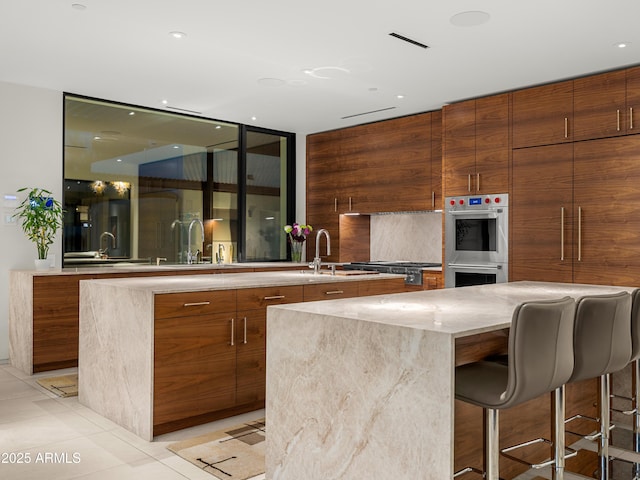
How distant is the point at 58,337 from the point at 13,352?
1.92 feet

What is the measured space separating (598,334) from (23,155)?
508 centimetres

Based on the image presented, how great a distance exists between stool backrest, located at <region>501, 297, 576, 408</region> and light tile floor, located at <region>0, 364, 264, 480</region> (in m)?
1.40

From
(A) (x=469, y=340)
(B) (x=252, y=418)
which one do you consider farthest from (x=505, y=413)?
(B) (x=252, y=418)

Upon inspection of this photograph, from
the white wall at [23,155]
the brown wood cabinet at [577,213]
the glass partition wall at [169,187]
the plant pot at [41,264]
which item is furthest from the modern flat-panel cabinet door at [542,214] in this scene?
the white wall at [23,155]

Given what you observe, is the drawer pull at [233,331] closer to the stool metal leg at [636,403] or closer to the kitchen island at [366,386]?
the kitchen island at [366,386]

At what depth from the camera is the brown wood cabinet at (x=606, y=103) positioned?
4348mm

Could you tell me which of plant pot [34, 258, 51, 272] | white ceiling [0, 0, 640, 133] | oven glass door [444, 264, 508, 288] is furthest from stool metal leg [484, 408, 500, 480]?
plant pot [34, 258, 51, 272]

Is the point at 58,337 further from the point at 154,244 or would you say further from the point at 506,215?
the point at 506,215

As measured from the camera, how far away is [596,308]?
226cm

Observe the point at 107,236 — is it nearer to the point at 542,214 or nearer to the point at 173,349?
the point at 173,349

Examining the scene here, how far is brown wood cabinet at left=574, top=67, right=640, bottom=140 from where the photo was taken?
14.3 ft

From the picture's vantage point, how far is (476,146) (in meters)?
5.33

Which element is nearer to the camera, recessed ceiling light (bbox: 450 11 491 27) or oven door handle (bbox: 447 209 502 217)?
recessed ceiling light (bbox: 450 11 491 27)

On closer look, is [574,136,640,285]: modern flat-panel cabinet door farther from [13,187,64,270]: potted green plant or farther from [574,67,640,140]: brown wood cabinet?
[13,187,64,270]: potted green plant
